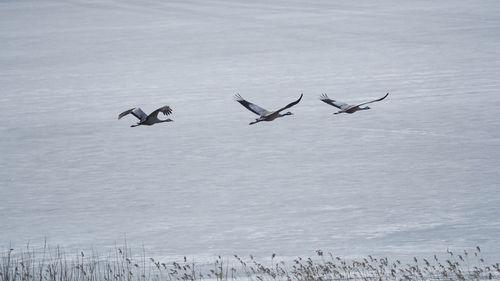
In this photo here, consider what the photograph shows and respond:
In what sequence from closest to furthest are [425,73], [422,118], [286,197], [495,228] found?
[495,228] < [286,197] < [422,118] < [425,73]

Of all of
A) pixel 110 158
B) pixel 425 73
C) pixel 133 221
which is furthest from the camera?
pixel 425 73

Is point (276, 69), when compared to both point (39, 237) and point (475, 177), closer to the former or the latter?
point (475, 177)

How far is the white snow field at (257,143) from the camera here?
1465 centimetres

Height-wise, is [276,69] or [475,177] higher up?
[276,69]

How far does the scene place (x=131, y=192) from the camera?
17.3 m

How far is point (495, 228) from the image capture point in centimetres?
1395

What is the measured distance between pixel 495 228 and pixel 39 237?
6.67 meters

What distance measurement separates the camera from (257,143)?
20.9 m

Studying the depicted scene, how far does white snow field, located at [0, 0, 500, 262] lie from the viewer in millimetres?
14648

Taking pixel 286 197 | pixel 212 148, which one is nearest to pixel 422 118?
pixel 212 148

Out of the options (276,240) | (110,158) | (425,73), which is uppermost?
(425,73)

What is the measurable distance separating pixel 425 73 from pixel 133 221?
48.3 feet

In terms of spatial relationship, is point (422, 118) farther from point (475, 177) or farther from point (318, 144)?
point (475, 177)

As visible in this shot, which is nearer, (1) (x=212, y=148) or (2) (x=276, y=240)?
(2) (x=276, y=240)
